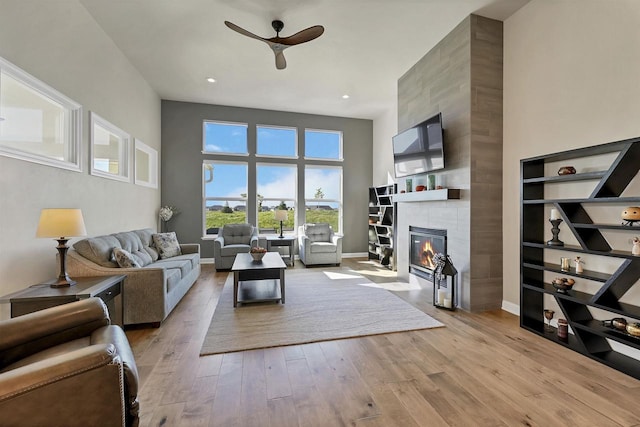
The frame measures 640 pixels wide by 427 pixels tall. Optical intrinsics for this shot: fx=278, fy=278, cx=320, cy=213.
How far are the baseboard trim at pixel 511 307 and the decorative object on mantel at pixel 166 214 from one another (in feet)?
19.6

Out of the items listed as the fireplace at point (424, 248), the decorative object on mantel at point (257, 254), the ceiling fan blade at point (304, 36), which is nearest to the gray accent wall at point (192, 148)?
the decorative object on mantel at point (257, 254)

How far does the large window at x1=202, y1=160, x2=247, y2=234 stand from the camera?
20.6 ft

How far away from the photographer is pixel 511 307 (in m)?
3.32

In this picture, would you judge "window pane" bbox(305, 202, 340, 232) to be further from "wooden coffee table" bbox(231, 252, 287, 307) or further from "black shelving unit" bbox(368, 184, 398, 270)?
"wooden coffee table" bbox(231, 252, 287, 307)

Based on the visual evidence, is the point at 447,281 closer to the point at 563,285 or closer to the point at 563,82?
the point at 563,285

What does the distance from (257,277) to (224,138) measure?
4087 millimetres

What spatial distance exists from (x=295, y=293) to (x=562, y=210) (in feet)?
10.4

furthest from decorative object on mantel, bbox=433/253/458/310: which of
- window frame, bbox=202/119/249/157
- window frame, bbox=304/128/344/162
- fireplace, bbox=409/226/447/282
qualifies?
window frame, bbox=202/119/249/157

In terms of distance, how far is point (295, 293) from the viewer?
3967mm

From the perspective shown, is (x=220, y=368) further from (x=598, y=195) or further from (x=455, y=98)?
(x=455, y=98)

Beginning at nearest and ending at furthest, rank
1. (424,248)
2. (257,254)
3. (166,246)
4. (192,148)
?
(257,254) < (424,248) < (166,246) < (192,148)

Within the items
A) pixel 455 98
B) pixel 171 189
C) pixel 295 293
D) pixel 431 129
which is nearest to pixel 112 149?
pixel 171 189

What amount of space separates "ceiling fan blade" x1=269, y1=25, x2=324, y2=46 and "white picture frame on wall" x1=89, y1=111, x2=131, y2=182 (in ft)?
8.18

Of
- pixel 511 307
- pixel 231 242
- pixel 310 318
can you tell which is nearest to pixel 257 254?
pixel 310 318
